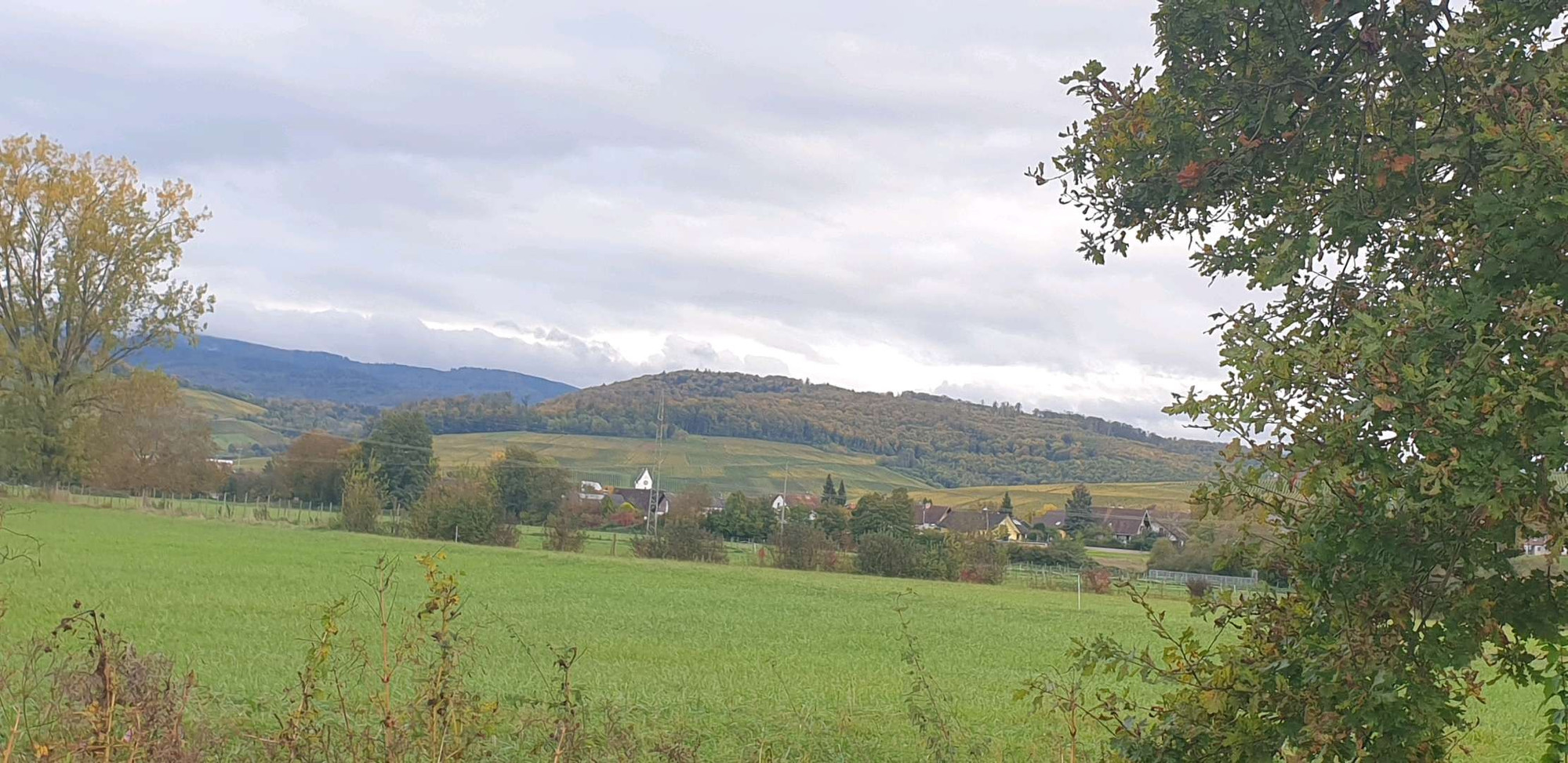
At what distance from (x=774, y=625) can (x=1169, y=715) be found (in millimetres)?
19511

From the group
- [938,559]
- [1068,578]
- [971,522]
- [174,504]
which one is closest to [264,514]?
[174,504]

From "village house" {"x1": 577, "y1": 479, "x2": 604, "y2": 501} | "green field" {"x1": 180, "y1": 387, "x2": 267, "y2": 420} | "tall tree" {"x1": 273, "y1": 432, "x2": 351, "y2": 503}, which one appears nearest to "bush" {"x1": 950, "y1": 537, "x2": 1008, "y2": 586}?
"village house" {"x1": 577, "y1": 479, "x2": 604, "y2": 501}

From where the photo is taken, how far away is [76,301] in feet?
157

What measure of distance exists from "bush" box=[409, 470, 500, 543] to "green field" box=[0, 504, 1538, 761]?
587 inches

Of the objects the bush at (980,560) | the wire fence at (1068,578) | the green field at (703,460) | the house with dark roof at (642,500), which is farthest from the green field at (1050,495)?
the house with dark roof at (642,500)

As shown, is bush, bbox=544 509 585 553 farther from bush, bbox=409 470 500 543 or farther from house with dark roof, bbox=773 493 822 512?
house with dark roof, bbox=773 493 822 512

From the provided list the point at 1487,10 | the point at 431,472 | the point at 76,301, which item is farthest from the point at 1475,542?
the point at 431,472

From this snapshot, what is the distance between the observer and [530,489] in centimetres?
6253

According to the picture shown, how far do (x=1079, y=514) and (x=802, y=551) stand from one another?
2569cm

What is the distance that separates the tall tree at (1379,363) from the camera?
281 cm

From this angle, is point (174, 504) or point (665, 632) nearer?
point (665, 632)

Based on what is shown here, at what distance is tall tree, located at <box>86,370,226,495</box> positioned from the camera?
162 ft

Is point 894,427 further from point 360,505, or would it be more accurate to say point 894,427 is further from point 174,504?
point 174,504

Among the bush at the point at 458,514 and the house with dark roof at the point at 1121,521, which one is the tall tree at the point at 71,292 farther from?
the house with dark roof at the point at 1121,521
